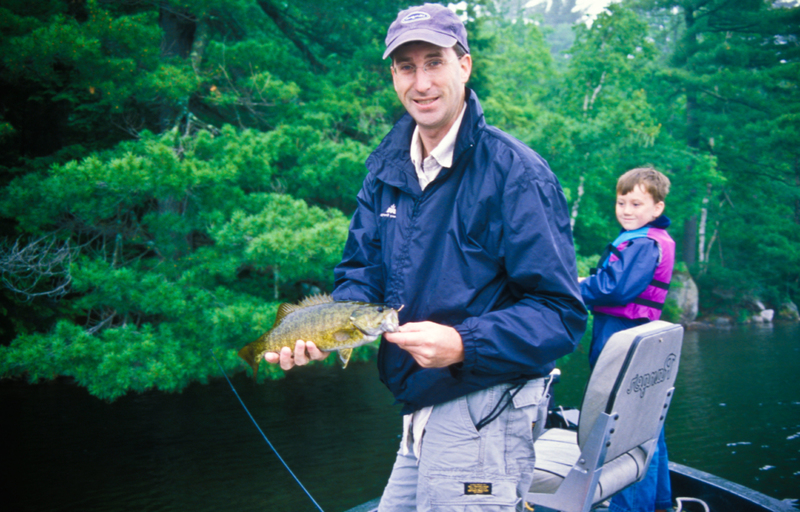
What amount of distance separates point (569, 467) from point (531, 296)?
4.51 ft

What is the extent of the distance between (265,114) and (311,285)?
3.19m

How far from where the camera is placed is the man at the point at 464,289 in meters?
1.66

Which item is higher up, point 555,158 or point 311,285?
point 555,158

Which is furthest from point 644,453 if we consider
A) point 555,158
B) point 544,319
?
point 555,158

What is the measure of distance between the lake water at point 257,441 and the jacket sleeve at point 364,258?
14.2 ft

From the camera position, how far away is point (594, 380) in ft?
7.87

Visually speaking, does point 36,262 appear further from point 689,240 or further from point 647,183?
point 689,240

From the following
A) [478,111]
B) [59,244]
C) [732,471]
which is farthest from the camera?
[59,244]

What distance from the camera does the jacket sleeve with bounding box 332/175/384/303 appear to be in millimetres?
2201

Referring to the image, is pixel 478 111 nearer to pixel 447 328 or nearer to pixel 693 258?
pixel 447 328

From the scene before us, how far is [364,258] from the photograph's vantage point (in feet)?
7.37

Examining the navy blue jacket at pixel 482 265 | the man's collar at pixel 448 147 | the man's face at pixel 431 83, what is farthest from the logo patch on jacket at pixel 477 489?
the man's face at pixel 431 83

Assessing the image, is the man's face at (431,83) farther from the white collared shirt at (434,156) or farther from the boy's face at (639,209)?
the boy's face at (639,209)

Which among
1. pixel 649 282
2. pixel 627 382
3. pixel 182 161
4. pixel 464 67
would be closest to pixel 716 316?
pixel 182 161
